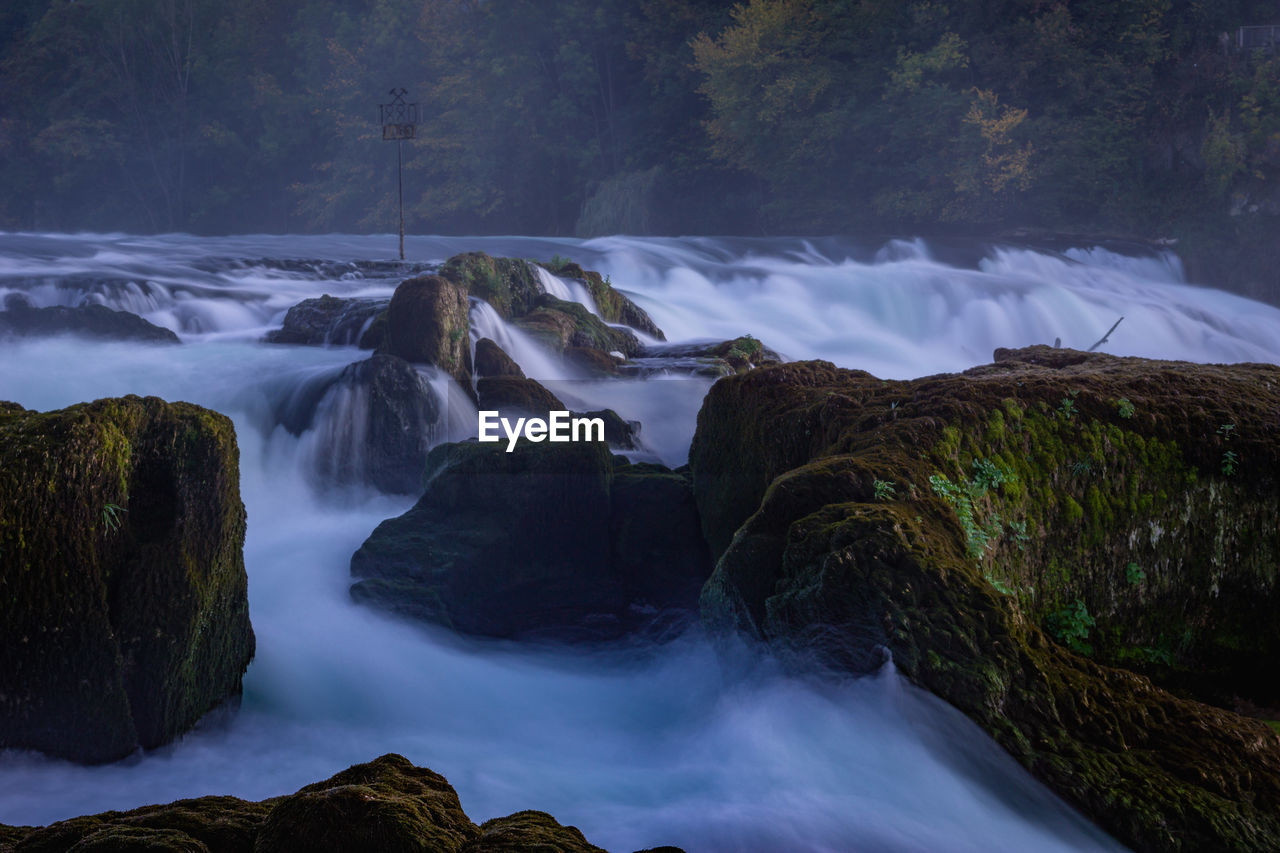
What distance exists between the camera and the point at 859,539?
3.89 meters

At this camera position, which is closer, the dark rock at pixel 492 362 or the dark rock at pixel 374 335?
the dark rock at pixel 492 362

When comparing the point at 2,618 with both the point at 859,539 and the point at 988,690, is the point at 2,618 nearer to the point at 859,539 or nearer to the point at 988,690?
the point at 859,539

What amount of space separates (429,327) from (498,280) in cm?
357

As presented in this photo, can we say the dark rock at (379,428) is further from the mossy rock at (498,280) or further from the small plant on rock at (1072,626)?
the small plant on rock at (1072,626)

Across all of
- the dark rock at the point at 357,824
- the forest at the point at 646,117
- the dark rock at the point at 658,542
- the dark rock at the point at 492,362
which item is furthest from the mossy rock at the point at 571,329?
the forest at the point at 646,117

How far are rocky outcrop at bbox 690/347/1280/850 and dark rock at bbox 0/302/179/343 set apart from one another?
10.7 m

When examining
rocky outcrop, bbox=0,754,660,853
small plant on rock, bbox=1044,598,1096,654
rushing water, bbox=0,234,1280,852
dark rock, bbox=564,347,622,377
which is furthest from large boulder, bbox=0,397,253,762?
dark rock, bbox=564,347,622,377

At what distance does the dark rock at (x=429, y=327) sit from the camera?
431 inches

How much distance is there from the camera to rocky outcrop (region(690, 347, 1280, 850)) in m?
3.52

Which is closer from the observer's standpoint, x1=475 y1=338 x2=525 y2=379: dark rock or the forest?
x1=475 y1=338 x2=525 y2=379: dark rock

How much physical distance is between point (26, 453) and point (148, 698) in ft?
4.16

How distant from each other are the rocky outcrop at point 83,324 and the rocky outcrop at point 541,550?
7943 millimetres

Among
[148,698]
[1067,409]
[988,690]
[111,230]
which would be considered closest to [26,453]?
[148,698]

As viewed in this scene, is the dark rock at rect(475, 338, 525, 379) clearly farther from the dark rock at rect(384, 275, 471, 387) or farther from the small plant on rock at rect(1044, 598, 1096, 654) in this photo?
the small plant on rock at rect(1044, 598, 1096, 654)
